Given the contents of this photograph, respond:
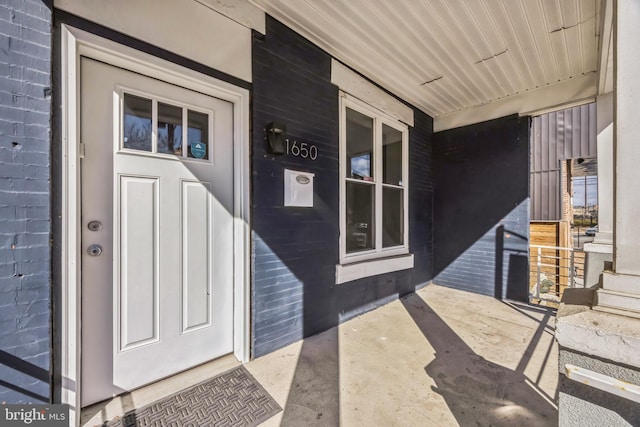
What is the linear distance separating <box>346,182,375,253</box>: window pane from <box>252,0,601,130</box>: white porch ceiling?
131cm

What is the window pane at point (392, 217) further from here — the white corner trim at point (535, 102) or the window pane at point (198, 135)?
the window pane at point (198, 135)

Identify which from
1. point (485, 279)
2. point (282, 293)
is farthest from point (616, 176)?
point (485, 279)

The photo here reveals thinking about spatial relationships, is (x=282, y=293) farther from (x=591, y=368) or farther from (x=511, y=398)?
(x=591, y=368)

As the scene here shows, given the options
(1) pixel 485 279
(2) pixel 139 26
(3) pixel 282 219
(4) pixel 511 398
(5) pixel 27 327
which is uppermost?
(2) pixel 139 26

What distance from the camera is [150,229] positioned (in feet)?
5.94

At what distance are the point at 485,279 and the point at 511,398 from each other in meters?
2.39

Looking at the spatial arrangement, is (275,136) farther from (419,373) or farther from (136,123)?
(419,373)

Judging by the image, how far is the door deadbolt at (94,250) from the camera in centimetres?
161

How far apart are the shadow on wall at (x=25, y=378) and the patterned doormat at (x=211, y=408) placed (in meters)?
0.38

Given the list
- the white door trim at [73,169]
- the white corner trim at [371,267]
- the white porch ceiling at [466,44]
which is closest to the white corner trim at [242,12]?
the white porch ceiling at [466,44]

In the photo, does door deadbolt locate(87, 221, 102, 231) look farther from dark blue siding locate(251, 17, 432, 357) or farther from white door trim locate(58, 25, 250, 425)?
dark blue siding locate(251, 17, 432, 357)

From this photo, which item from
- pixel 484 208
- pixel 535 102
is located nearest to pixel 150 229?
pixel 484 208

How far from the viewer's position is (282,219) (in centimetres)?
232

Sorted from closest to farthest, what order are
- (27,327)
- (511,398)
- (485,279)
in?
(27,327)
(511,398)
(485,279)
